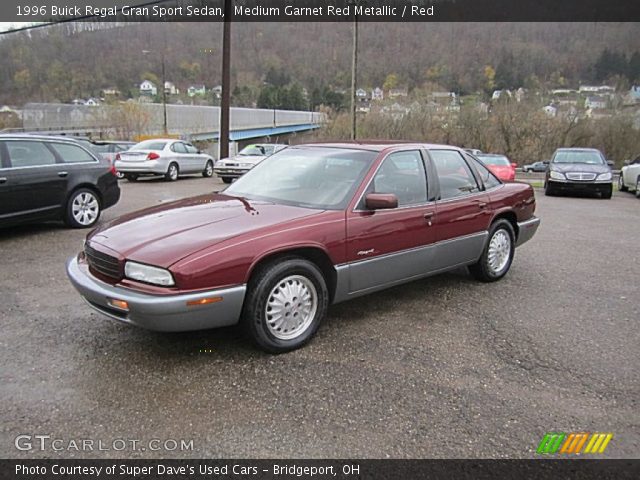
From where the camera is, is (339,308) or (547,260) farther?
(547,260)

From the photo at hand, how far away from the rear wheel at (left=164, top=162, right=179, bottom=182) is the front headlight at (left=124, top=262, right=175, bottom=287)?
13.9 metres

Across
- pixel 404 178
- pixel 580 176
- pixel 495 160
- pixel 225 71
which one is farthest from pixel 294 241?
pixel 225 71

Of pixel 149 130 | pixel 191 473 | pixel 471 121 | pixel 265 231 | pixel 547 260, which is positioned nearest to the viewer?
pixel 191 473

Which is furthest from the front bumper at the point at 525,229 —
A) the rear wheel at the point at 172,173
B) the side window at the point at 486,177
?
the rear wheel at the point at 172,173

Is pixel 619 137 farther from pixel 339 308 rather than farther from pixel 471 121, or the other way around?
pixel 339 308

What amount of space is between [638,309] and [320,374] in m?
3.36

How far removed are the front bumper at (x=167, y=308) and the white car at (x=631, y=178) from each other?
53.2 feet

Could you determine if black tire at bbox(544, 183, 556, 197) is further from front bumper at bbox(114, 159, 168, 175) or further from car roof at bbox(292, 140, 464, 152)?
front bumper at bbox(114, 159, 168, 175)

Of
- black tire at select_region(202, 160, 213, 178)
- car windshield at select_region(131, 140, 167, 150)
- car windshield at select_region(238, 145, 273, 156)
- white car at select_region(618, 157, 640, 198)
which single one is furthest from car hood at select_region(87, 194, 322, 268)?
white car at select_region(618, 157, 640, 198)

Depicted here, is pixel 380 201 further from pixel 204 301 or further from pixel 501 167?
pixel 501 167

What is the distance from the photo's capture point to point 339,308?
4.52 metres

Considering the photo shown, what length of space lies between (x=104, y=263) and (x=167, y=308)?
0.69m

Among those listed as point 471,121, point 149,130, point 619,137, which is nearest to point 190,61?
point 149,130
